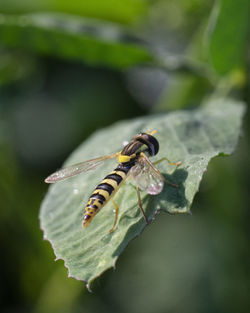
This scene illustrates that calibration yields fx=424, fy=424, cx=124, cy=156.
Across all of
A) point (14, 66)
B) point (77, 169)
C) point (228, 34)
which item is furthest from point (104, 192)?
point (14, 66)

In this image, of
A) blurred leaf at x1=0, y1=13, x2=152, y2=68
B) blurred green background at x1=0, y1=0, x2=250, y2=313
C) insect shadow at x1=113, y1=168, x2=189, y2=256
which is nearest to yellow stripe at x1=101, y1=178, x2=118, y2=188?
Answer: insect shadow at x1=113, y1=168, x2=189, y2=256

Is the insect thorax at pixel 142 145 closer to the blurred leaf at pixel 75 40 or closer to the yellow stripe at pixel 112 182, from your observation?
the yellow stripe at pixel 112 182

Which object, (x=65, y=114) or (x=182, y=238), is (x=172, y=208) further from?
(x=65, y=114)

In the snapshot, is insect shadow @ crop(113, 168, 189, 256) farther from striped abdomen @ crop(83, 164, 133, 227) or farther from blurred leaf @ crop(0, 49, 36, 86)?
blurred leaf @ crop(0, 49, 36, 86)

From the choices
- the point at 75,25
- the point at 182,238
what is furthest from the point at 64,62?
the point at 182,238

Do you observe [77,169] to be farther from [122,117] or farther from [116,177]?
[122,117]
